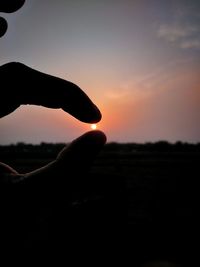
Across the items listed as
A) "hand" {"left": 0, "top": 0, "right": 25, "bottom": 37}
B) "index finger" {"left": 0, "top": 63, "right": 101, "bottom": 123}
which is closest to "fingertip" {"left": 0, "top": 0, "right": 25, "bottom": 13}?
"hand" {"left": 0, "top": 0, "right": 25, "bottom": 37}

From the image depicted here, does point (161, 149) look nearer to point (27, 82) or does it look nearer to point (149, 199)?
point (149, 199)

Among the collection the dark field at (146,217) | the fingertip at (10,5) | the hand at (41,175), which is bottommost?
the dark field at (146,217)

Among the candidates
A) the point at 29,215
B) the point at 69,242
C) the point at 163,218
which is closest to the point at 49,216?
the point at 29,215

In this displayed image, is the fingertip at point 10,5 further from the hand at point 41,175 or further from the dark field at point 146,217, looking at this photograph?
the dark field at point 146,217

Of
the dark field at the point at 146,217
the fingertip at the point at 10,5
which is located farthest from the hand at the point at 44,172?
the dark field at the point at 146,217

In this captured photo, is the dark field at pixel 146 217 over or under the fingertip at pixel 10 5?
under

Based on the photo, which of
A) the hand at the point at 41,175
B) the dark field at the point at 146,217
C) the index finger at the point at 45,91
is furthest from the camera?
the dark field at the point at 146,217

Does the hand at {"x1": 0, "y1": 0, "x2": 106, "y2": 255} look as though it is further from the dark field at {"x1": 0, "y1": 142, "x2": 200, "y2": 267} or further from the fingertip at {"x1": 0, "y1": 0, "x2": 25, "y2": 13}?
the dark field at {"x1": 0, "y1": 142, "x2": 200, "y2": 267}
